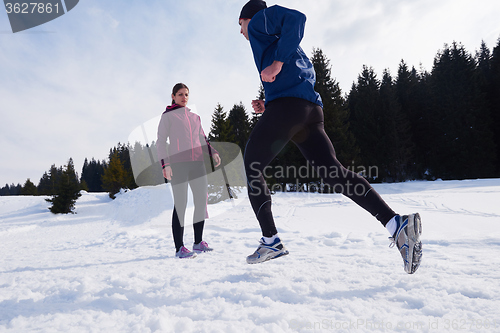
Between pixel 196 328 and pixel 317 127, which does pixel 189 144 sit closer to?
pixel 317 127

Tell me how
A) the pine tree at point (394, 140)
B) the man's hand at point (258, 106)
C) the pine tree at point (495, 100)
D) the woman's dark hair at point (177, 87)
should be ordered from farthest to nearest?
the pine tree at point (394, 140)
the pine tree at point (495, 100)
the woman's dark hair at point (177, 87)
the man's hand at point (258, 106)

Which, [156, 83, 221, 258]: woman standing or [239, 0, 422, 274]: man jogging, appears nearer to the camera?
[239, 0, 422, 274]: man jogging

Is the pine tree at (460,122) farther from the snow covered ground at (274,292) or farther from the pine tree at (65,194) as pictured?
the pine tree at (65,194)

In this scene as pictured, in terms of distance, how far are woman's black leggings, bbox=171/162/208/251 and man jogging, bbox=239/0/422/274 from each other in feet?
4.12

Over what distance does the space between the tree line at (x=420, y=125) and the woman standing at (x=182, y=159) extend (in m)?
16.7

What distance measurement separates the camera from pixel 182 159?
293 cm

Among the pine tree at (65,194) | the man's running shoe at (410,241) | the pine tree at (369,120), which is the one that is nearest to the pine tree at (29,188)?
the pine tree at (65,194)

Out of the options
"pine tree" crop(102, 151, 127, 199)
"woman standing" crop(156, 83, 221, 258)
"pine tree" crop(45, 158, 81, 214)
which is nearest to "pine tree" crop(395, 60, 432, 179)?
"woman standing" crop(156, 83, 221, 258)

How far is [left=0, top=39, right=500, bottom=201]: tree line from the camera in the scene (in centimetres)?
2311

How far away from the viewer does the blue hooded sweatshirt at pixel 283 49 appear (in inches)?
64.9

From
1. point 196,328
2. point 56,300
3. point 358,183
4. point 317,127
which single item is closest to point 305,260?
point 358,183

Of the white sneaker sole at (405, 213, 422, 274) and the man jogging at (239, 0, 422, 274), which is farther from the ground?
the man jogging at (239, 0, 422, 274)

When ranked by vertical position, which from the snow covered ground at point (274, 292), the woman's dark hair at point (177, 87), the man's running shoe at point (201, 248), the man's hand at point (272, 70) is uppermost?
the woman's dark hair at point (177, 87)

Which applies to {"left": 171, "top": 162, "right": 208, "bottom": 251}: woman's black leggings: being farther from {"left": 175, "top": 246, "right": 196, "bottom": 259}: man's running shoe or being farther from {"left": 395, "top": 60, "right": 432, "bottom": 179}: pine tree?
{"left": 395, "top": 60, "right": 432, "bottom": 179}: pine tree
